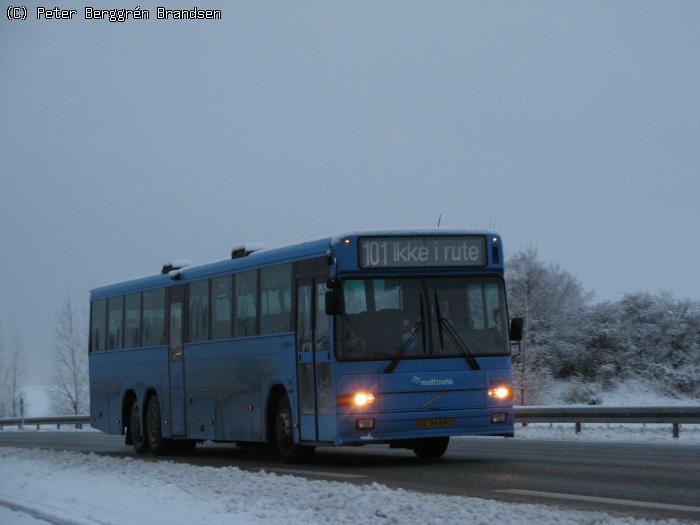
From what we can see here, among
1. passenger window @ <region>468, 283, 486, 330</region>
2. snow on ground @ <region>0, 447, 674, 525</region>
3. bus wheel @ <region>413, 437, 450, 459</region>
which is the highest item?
passenger window @ <region>468, 283, 486, 330</region>

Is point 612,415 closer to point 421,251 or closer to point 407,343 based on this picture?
point 421,251

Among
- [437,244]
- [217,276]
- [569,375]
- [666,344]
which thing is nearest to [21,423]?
[569,375]

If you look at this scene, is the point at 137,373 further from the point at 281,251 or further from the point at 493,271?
the point at 493,271

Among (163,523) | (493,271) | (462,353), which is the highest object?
(493,271)

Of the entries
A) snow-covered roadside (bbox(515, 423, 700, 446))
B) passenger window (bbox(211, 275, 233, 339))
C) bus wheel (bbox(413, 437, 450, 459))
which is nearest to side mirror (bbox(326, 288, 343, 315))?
bus wheel (bbox(413, 437, 450, 459))

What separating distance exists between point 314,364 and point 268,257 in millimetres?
2572

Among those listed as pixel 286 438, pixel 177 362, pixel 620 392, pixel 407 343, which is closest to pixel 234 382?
pixel 286 438

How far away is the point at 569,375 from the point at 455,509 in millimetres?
50611

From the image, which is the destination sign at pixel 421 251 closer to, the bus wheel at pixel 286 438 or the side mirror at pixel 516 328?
the side mirror at pixel 516 328

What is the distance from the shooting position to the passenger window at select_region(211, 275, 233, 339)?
21.4 meters

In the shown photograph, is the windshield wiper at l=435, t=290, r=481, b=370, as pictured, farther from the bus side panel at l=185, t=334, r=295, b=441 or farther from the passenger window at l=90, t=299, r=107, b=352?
the passenger window at l=90, t=299, r=107, b=352

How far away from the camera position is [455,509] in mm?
10586

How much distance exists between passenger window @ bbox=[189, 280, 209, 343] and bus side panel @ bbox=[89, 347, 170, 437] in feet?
4.98

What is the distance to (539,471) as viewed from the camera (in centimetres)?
1579
